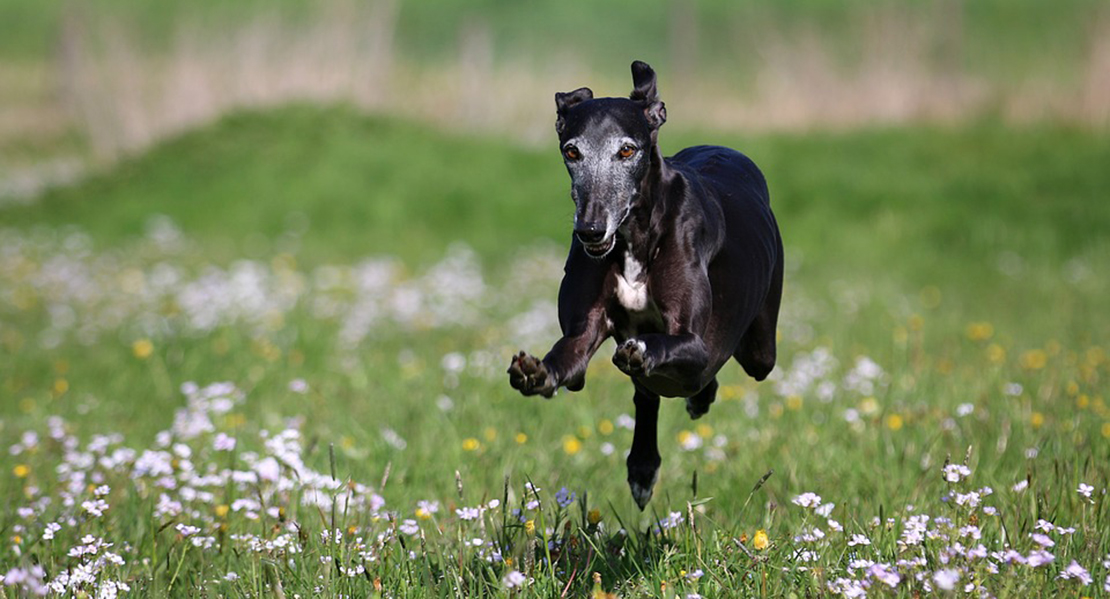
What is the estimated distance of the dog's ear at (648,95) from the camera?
9.70 ft

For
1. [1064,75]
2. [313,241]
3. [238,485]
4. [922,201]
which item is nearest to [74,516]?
[238,485]

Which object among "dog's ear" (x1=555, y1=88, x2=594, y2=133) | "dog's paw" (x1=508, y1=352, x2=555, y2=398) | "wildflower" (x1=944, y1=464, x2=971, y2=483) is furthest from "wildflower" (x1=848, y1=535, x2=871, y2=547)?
"dog's ear" (x1=555, y1=88, x2=594, y2=133)

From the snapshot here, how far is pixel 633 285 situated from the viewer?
3002 millimetres

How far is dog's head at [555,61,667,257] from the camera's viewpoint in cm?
273

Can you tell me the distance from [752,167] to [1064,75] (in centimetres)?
1387

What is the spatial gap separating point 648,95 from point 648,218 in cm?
32

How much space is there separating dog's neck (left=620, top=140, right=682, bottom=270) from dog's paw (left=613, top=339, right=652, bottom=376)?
400mm

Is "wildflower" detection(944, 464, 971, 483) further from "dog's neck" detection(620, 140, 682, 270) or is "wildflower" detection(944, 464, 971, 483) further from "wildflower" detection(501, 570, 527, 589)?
"wildflower" detection(501, 570, 527, 589)

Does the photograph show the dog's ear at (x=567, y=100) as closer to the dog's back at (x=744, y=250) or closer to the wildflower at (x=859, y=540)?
the dog's back at (x=744, y=250)

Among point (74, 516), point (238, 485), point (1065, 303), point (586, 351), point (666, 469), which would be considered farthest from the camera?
point (1065, 303)

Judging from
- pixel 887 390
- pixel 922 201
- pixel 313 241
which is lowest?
pixel 313 241

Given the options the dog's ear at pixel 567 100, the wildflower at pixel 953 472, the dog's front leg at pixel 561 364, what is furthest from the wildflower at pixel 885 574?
the dog's ear at pixel 567 100

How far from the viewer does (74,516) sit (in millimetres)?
4168

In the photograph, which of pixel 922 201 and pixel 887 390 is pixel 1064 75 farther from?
pixel 887 390
